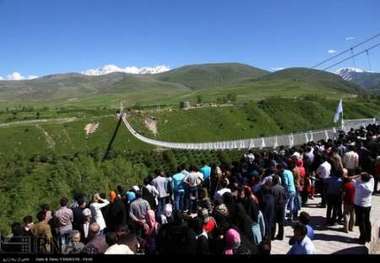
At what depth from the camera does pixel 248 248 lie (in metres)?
7.65

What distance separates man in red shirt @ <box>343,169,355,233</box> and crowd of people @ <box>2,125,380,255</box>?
0.07ft

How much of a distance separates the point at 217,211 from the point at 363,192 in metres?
3.57

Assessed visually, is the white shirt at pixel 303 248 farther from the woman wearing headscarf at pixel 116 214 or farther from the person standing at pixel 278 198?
the woman wearing headscarf at pixel 116 214

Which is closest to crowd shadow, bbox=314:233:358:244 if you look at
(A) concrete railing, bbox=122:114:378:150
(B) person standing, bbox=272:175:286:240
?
(B) person standing, bbox=272:175:286:240

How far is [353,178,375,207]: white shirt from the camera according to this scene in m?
10.7

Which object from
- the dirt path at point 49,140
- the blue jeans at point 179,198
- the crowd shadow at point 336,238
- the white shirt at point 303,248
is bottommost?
the dirt path at point 49,140

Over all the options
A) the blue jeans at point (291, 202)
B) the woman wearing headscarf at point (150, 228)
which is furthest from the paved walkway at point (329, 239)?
the woman wearing headscarf at point (150, 228)

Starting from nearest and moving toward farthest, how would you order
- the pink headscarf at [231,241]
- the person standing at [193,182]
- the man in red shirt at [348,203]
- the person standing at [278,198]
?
the pink headscarf at [231,241], the person standing at [278,198], the man in red shirt at [348,203], the person standing at [193,182]

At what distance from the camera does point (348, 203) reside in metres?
11.8

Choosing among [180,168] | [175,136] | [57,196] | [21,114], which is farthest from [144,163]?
[21,114]

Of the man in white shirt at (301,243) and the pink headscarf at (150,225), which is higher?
the man in white shirt at (301,243)

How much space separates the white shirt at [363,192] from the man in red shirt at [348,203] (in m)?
0.55

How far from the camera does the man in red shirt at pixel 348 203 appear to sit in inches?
454

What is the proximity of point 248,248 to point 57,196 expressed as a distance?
36.4 m
